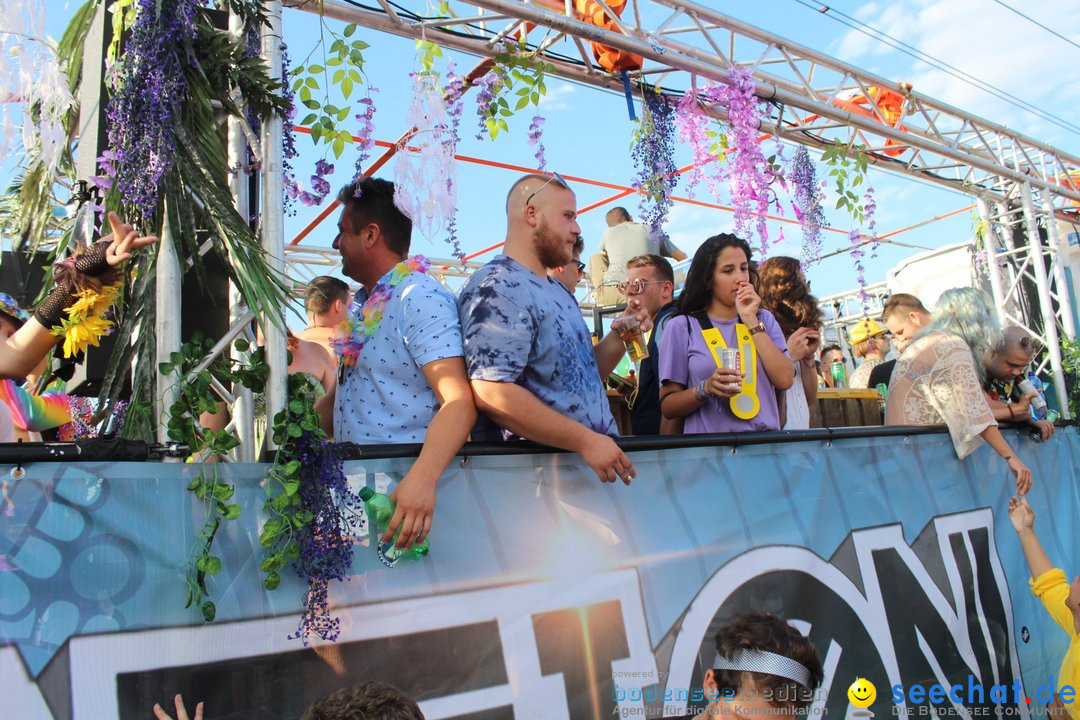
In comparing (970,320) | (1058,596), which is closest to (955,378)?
(970,320)

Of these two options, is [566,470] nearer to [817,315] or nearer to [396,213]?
[396,213]

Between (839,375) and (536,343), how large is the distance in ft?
28.6

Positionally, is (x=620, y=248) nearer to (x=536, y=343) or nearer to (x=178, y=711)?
(x=536, y=343)

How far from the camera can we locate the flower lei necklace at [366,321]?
2.60 meters

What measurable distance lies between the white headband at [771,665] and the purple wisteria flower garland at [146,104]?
1929 mm

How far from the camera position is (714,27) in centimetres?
609

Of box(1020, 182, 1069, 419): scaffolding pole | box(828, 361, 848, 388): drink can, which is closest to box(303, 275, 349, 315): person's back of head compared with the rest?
box(1020, 182, 1069, 419): scaffolding pole

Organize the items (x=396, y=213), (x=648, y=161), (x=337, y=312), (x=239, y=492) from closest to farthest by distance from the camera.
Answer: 1. (x=239, y=492)
2. (x=396, y=213)
3. (x=337, y=312)
4. (x=648, y=161)

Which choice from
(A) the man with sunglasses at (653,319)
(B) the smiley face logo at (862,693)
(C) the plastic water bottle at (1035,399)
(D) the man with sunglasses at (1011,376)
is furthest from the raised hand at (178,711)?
(C) the plastic water bottle at (1035,399)

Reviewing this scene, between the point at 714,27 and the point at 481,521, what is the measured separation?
191 inches

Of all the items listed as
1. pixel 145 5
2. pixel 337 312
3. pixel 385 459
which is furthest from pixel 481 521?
pixel 337 312

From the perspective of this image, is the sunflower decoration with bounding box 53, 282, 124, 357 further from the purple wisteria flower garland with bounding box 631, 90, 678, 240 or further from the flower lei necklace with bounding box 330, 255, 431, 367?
the purple wisteria flower garland with bounding box 631, 90, 678, 240

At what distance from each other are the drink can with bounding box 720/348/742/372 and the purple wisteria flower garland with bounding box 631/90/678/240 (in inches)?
103

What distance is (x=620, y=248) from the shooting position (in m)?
6.37
